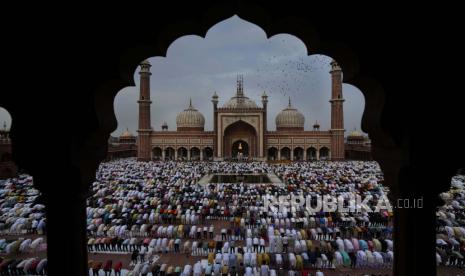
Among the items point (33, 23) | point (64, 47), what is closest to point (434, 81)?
point (64, 47)

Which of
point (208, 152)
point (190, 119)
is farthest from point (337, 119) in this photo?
point (190, 119)

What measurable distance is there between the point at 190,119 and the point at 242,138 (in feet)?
33.4

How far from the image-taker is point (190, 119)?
4731cm

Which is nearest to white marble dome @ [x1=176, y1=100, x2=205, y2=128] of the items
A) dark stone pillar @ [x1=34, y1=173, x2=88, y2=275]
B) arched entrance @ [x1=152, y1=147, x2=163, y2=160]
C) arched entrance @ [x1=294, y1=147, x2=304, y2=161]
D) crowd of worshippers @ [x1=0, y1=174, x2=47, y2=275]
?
arched entrance @ [x1=152, y1=147, x2=163, y2=160]

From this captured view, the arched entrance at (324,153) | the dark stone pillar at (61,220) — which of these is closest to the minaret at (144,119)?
the arched entrance at (324,153)

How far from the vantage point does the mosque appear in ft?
131

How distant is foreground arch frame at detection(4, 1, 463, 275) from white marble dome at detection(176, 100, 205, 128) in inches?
1786

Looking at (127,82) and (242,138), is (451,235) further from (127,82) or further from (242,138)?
(242,138)

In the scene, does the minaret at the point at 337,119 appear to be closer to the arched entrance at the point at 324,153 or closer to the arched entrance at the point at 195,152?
the arched entrance at the point at 324,153

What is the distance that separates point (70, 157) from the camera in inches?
75.0

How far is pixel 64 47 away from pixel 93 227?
1007 cm

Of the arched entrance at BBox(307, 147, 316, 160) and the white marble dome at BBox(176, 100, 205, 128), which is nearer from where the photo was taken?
the arched entrance at BBox(307, 147, 316, 160)

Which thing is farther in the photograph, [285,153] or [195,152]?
[195,152]

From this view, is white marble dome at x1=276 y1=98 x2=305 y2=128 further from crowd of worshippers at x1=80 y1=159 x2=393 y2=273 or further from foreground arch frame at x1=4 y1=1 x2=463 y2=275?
foreground arch frame at x1=4 y1=1 x2=463 y2=275
